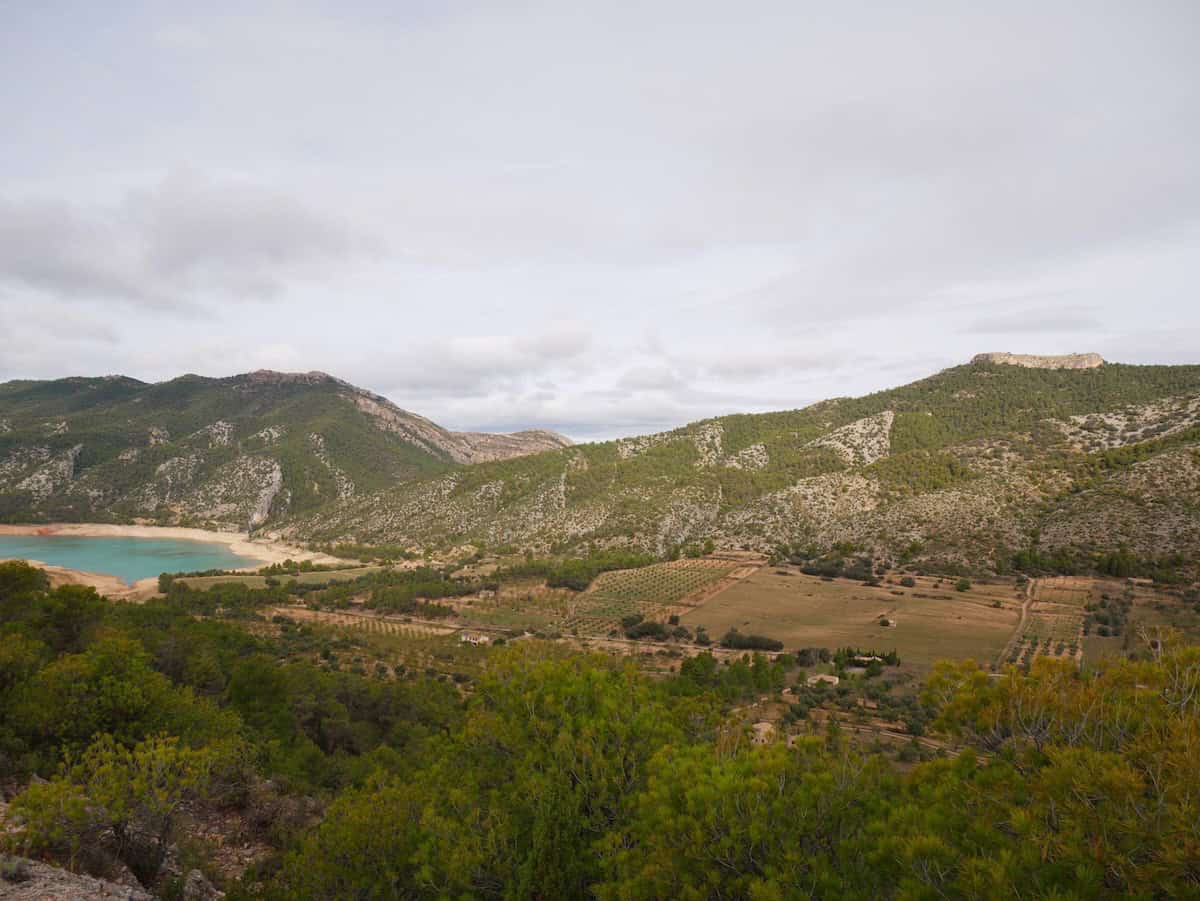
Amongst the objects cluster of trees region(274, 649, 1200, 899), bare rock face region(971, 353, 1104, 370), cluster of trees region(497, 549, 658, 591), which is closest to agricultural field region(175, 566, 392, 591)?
cluster of trees region(497, 549, 658, 591)

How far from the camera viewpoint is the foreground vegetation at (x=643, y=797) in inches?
256

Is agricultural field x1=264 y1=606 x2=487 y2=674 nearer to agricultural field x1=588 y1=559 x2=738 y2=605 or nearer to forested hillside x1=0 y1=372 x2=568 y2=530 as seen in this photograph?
agricultural field x1=588 y1=559 x2=738 y2=605

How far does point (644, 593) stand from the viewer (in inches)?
3307

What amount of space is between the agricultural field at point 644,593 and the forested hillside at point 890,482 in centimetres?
1553

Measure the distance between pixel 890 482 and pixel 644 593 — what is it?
51.9 m

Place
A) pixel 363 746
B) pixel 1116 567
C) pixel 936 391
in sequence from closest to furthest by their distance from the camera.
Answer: pixel 363 746 → pixel 1116 567 → pixel 936 391

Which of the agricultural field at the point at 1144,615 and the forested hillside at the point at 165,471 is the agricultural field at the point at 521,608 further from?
the forested hillside at the point at 165,471

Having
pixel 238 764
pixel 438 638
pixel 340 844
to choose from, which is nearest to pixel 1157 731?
pixel 340 844

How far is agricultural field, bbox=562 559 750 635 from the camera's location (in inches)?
2886

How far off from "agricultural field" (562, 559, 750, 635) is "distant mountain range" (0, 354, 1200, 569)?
51.0ft

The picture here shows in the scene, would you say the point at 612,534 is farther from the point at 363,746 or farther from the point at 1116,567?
the point at 363,746

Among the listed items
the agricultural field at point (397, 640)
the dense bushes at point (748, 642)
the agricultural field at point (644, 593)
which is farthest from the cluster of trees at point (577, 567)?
the dense bushes at point (748, 642)

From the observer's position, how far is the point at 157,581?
93.8 meters

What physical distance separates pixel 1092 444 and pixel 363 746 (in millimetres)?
119075
